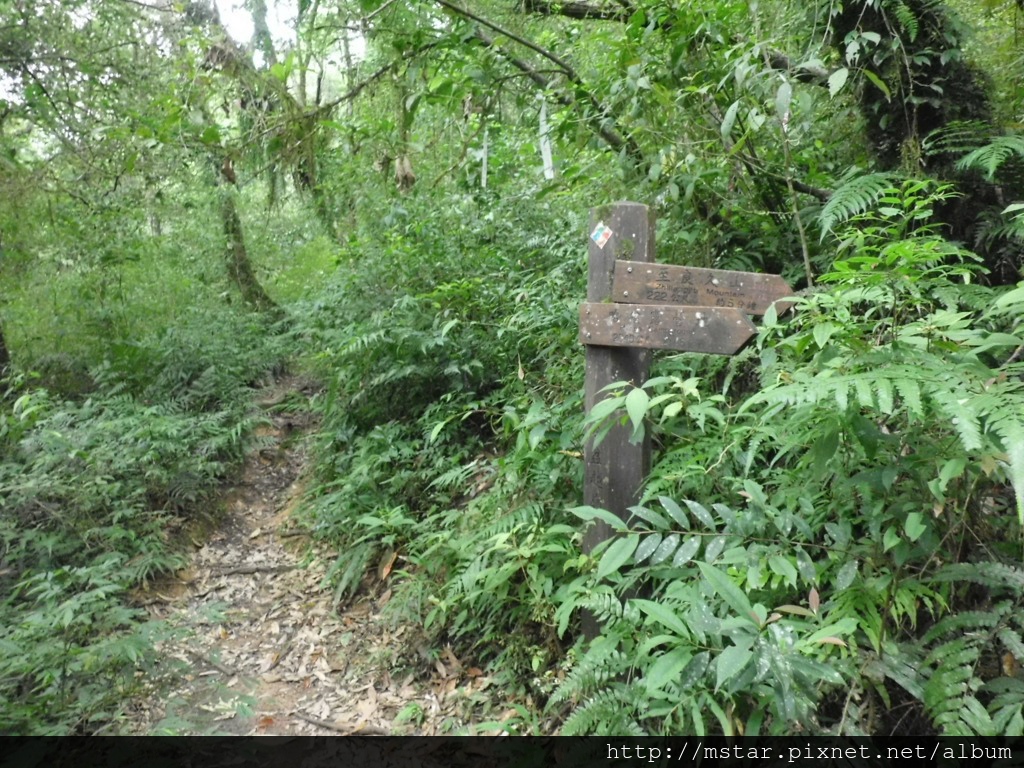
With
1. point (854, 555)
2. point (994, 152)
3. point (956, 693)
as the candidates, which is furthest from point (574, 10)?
point (956, 693)

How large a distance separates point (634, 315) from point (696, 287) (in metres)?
0.31

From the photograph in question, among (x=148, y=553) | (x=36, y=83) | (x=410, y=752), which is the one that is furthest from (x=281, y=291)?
(x=410, y=752)

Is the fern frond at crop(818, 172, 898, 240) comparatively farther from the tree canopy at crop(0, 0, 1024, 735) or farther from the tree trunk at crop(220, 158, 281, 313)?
the tree trunk at crop(220, 158, 281, 313)

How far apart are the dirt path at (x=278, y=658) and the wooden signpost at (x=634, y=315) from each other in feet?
4.63

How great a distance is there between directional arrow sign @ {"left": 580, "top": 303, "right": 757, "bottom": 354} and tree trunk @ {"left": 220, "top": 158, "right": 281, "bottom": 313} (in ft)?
30.6

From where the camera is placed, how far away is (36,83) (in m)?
6.98

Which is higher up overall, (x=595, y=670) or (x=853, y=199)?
(x=853, y=199)

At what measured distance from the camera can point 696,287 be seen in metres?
3.11

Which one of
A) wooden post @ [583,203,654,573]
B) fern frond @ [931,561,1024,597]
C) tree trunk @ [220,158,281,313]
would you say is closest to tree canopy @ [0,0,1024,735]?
fern frond @ [931,561,1024,597]

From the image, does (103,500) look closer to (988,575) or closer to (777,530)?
(777,530)

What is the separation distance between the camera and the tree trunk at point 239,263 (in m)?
11.4

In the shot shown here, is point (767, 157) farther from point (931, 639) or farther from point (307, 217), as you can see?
point (307, 217)

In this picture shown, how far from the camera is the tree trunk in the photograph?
11.4 metres

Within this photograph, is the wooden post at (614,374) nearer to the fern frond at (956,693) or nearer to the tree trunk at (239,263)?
the fern frond at (956,693)
